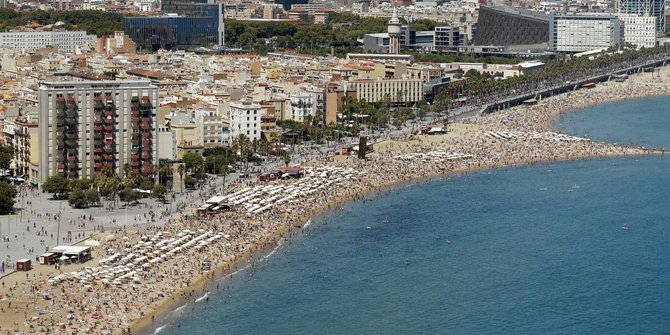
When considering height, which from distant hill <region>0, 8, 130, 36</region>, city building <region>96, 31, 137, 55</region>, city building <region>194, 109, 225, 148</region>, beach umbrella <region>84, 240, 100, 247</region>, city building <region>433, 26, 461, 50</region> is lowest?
beach umbrella <region>84, 240, 100, 247</region>

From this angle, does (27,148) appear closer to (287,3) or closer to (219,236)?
(219,236)

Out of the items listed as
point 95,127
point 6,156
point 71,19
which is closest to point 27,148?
point 6,156

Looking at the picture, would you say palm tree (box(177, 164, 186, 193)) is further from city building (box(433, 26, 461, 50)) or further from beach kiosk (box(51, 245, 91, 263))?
city building (box(433, 26, 461, 50))

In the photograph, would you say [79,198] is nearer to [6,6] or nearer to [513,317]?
[513,317]

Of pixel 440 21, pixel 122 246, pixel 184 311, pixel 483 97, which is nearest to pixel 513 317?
pixel 184 311

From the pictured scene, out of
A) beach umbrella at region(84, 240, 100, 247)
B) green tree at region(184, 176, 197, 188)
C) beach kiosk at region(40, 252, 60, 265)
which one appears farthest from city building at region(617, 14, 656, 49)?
beach kiosk at region(40, 252, 60, 265)

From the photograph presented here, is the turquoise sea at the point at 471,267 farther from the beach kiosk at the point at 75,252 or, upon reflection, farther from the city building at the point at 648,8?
the city building at the point at 648,8
